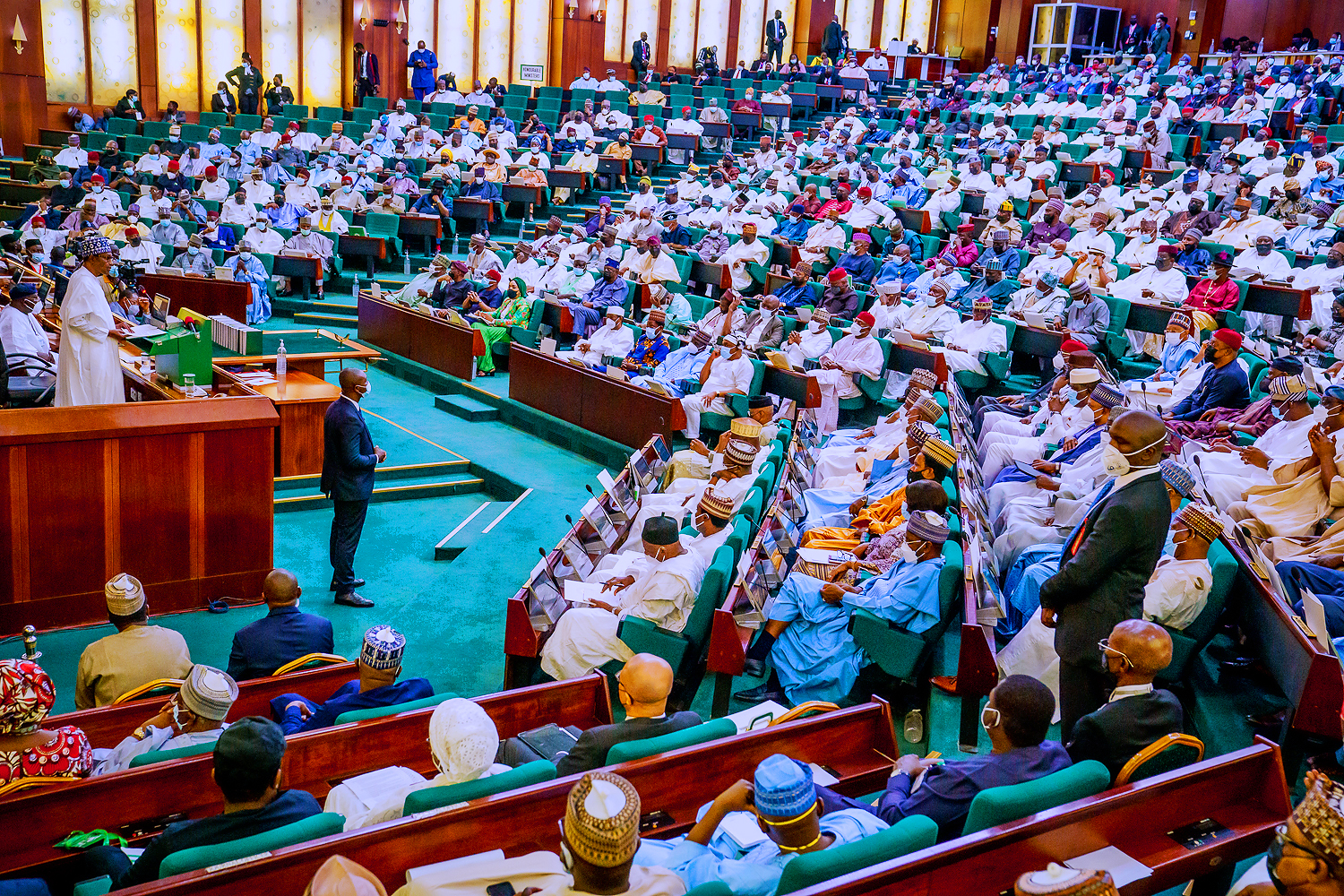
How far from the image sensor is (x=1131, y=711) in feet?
9.91

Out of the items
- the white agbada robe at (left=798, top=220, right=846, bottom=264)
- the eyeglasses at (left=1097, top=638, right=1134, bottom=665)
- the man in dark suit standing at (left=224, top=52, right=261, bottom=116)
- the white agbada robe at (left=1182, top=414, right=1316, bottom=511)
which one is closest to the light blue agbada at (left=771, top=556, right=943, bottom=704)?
the eyeglasses at (left=1097, top=638, right=1134, bottom=665)

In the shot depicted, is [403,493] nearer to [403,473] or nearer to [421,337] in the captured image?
[403,473]

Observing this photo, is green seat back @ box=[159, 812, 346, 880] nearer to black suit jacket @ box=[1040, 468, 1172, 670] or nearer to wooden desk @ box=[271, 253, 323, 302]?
black suit jacket @ box=[1040, 468, 1172, 670]

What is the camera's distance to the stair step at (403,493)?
6742 millimetres

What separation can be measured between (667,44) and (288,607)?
72.1 ft

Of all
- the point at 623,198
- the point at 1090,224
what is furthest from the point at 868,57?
the point at 1090,224

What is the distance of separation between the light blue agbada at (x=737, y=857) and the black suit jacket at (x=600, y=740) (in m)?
0.37

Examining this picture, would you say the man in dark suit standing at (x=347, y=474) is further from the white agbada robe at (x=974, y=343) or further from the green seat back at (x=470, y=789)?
the white agbada robe at (x=974, y=343)

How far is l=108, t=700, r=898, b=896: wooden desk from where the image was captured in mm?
2338

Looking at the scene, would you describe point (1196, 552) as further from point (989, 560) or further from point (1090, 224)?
point (1090, 224)

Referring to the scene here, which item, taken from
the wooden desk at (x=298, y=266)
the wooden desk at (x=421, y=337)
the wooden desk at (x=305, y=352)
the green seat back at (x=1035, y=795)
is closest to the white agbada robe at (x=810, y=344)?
the wooden desk at (x=421, y=337)

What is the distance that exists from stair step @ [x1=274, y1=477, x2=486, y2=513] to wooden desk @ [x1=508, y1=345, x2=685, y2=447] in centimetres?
109

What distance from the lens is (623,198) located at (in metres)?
16.5

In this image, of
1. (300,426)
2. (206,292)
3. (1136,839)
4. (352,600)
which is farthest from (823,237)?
(1136,839)
